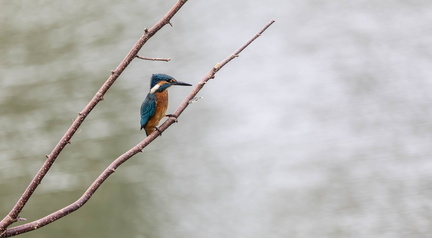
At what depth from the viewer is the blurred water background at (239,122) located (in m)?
4.29

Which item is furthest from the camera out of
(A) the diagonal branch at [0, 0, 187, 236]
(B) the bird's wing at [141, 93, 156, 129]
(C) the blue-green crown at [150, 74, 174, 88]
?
(B) the bird's wing at [141, 93, 156, 129]

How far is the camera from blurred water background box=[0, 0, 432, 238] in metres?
4.29

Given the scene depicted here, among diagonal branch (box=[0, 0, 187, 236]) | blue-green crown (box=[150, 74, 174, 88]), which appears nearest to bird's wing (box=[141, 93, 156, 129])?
blue-green crown (box=[150, 74, 174, 88])

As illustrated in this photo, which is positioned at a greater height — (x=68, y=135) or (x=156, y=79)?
(x=156, y=79)

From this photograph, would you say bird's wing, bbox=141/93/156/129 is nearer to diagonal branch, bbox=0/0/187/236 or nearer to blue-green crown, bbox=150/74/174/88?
blue-green crown, bbox=150/74/174/88

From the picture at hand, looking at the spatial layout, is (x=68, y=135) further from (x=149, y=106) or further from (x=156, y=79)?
(x=149, y=106)

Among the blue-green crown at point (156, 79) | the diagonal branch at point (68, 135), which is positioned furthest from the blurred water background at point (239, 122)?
the diagonal branch at point (68, 135)

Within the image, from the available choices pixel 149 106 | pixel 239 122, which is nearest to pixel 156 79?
pixel 149 106

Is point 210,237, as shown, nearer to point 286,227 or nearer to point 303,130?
point 286,227

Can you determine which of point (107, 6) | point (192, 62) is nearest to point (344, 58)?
point (192, 62)

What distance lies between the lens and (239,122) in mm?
5051

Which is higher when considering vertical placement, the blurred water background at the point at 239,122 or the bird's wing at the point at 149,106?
the blurred water background at the point at 239,122

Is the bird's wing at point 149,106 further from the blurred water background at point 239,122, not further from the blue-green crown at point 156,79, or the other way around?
the blurred water background at point 239,122

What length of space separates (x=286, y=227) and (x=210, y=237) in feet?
1.47
